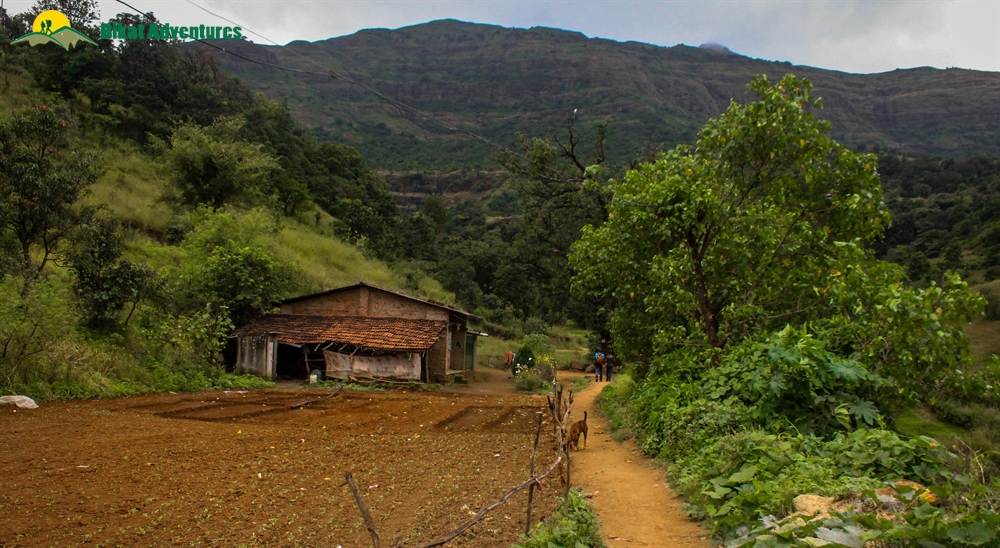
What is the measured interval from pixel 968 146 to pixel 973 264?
241 ft

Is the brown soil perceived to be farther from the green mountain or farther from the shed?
the green mountain

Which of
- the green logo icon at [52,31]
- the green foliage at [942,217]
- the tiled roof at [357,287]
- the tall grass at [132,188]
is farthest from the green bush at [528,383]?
the green logo icon at [52,31]

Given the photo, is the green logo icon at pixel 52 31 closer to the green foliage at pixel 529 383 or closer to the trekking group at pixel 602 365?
the green foliage at pixel 529 383

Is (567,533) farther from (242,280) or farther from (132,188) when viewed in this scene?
(132,188)

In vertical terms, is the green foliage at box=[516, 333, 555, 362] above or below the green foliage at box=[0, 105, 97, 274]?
below

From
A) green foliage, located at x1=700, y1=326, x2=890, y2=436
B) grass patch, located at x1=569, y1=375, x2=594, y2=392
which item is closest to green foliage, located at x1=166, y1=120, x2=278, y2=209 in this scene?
grass patch, located at x1=569, y1=375, x2=594, y2=392

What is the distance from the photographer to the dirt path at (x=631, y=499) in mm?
5902

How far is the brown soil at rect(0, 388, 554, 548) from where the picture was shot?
556cm

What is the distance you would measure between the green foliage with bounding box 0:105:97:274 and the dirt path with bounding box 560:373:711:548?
1349 centimetres

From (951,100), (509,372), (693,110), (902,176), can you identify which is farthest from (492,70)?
(509,372)

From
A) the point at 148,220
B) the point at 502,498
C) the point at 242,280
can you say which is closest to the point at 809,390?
the point at 502,498

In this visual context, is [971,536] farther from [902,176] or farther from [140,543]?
[902,176]

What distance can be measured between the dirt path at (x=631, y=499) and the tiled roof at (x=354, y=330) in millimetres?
11319

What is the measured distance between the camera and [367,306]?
24312mm
